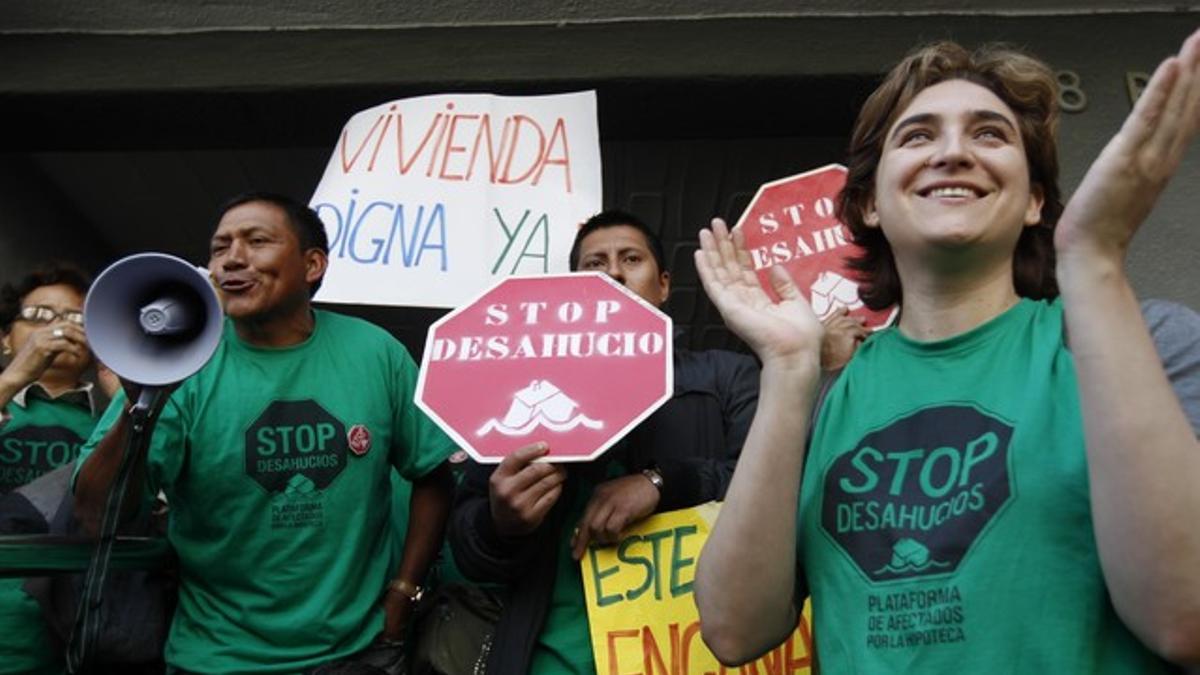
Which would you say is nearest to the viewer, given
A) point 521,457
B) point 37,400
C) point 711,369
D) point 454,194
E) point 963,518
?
point 963,518

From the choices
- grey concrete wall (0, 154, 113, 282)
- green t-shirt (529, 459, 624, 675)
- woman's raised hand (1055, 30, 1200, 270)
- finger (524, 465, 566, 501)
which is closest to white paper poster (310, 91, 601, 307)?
green t-shirt (529, 459, 624, 675)

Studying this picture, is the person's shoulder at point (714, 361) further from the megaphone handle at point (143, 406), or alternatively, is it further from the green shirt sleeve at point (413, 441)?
the megaphone handle at point (143, 406)

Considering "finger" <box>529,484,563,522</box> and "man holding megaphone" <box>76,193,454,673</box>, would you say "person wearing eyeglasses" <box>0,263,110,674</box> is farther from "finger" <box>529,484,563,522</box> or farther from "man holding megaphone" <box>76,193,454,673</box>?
"finger" <box>529,484,563,522</box>

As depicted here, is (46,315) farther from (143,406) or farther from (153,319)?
(143,406)

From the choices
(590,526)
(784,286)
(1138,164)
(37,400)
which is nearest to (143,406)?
(590,526)

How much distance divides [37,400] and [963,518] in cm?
255

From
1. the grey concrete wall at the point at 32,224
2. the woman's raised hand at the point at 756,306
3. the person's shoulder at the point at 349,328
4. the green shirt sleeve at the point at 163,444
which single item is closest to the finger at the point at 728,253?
the woman's raised hand at the point at 756,306

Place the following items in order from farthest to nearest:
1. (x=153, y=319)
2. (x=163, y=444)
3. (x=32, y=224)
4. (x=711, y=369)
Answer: (x=32, y=224), (x=711, y=369), (x=163, y=444), (x=153, y=319)

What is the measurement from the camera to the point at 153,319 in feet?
8.74

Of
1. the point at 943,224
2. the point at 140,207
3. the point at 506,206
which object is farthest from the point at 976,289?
the point at 140,207

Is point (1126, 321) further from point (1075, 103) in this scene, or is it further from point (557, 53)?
point (557, 53)

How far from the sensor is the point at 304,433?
281 cm

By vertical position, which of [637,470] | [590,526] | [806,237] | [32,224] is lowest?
[590,526]

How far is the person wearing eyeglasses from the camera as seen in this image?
116 inches
